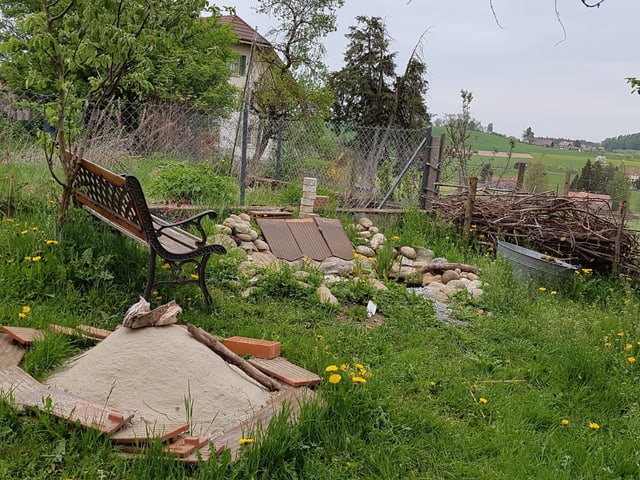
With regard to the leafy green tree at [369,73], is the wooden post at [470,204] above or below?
below

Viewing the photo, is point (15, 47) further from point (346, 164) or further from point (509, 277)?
point (346, 164)

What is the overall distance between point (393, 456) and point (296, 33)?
1456cm

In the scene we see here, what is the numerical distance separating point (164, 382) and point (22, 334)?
108 cm

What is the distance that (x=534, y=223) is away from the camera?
744 centimetres

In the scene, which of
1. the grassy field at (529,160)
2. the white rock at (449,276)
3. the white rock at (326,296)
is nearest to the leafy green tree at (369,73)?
the grassy field at (529,160)

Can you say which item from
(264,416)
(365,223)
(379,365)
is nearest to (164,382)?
(264,416)

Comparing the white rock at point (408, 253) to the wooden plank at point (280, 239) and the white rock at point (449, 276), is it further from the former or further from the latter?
the wooden plank at point (280, 239)

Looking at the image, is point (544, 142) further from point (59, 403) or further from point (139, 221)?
point (59, 403)

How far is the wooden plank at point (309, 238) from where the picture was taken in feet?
22.6

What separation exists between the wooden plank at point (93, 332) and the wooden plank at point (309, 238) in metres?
3.49

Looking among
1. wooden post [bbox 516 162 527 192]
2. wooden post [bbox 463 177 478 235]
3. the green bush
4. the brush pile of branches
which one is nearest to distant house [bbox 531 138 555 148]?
wooden post [bbox 516 162 527 192]

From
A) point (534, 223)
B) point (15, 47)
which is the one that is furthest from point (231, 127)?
point (15, 47)

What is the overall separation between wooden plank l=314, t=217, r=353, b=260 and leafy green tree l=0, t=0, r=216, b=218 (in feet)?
10.3

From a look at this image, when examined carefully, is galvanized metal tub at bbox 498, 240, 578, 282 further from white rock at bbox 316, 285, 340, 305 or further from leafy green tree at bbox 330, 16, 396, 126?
leafy green tree at bbox 330, 16, 396, 126
